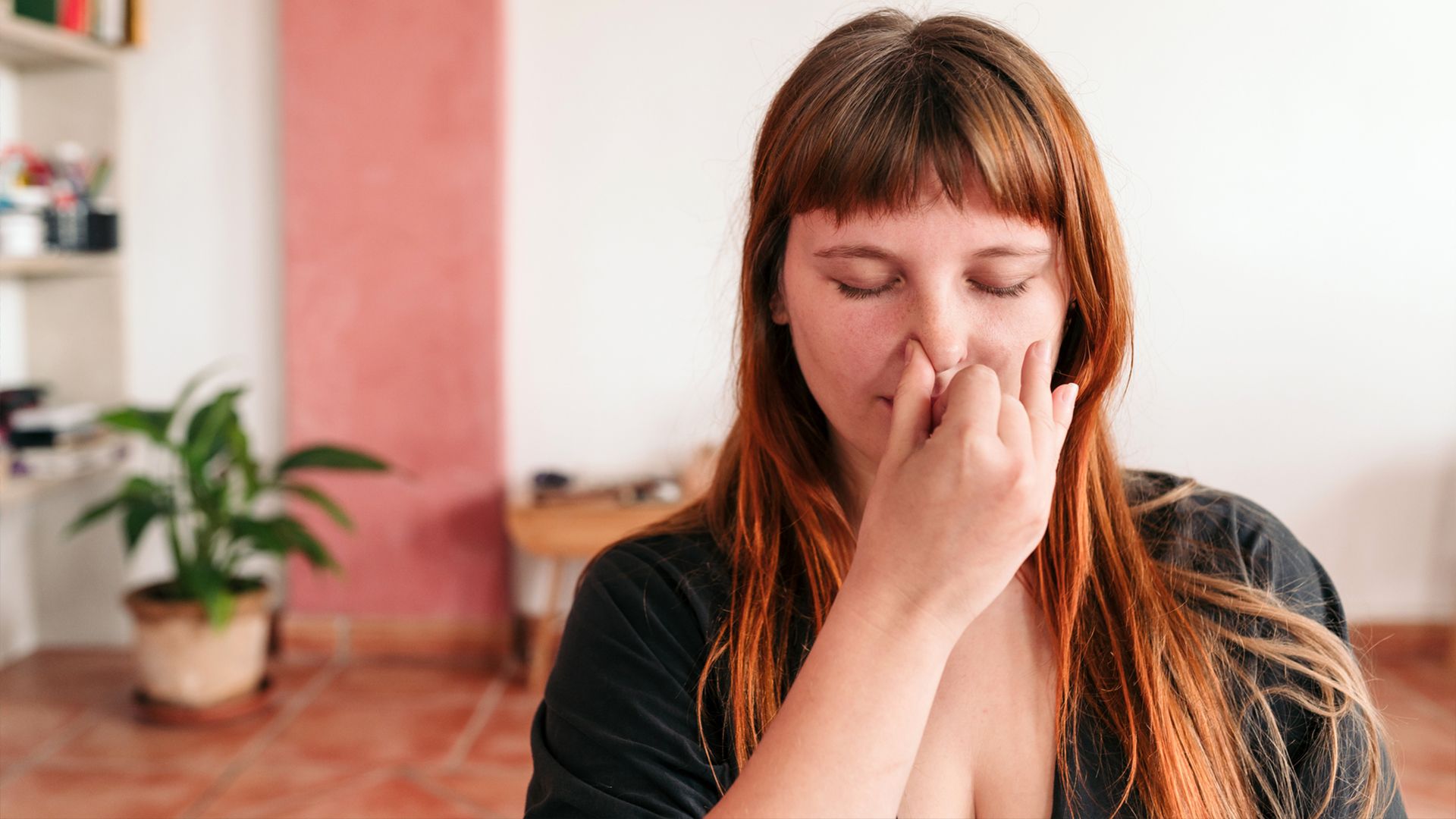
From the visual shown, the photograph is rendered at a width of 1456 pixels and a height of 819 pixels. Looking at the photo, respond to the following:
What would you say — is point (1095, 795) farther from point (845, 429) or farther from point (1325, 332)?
point (1325, 332)

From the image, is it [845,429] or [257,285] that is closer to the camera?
[845,429]

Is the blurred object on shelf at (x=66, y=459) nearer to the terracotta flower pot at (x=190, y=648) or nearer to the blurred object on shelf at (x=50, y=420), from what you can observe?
the blurred object on shelf at (x=50, y=420)

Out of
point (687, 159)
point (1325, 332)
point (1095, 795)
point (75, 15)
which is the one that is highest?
point (75, 15)

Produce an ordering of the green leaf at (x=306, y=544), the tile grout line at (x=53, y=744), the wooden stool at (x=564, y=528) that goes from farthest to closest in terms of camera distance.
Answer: the wooden stool at (x=564, y=528) → the green leaf at (x=306, y=544) → the tile grout line at (x=53, y=744)

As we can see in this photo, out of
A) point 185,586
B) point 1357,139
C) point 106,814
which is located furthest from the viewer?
point 1357,139

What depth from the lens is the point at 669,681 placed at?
88 cm

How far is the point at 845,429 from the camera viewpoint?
2.96 feet

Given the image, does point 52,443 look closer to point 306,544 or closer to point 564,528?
point 306,544

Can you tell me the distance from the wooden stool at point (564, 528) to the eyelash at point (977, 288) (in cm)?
206

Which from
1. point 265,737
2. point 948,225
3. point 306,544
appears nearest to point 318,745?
point 265,737

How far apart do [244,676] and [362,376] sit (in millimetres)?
844

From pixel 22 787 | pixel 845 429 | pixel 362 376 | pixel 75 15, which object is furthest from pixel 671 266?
pixel 845 429

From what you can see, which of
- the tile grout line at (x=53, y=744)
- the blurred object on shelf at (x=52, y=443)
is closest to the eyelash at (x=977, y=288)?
the tile grout line at (x=53, y=744)

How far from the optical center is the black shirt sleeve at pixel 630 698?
0.83 metres
